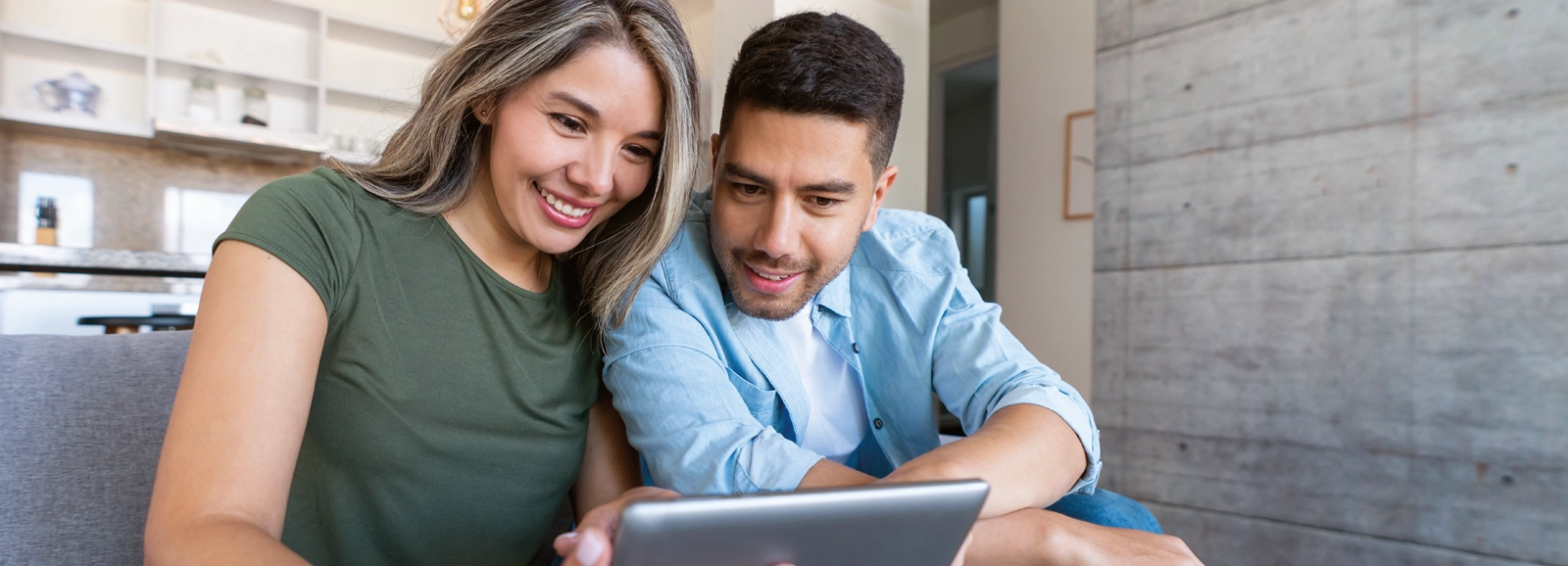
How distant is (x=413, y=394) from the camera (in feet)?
3.35

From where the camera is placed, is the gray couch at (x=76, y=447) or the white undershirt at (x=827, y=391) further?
the white undershirt at (x=827, y=391)

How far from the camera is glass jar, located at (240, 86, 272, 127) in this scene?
4422mm

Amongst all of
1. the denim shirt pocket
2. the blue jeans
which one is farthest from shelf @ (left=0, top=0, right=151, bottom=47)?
the blue jeans

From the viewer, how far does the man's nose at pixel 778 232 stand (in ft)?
3.92

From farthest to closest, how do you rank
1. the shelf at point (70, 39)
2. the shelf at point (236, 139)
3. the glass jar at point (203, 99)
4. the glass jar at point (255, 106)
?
the glass jar at point (255, 106), the glass jar at point (203, 99), the shelf at point (236, 139), the shelf at point (70, 39)

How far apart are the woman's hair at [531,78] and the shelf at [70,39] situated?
401 cm

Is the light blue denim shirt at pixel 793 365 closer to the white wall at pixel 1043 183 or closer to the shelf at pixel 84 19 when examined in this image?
the white wall at pixel 1043 183

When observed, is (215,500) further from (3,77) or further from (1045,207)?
(3,77)

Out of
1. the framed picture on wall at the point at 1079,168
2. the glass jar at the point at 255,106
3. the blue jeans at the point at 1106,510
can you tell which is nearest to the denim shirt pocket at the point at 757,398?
the blue jeans at the point at 1106,510

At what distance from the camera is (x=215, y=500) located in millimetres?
769

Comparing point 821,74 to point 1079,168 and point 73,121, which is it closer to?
point 1079,168

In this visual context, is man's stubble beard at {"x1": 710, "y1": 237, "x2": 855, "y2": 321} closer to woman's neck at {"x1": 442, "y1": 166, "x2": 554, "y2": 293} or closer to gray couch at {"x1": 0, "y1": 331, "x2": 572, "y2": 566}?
woman's neck at {"x1": 442, "y1": 166, "x2": 554, "y2": 293}

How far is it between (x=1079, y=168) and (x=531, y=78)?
388cm

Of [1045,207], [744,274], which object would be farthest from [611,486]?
[1045,207]
